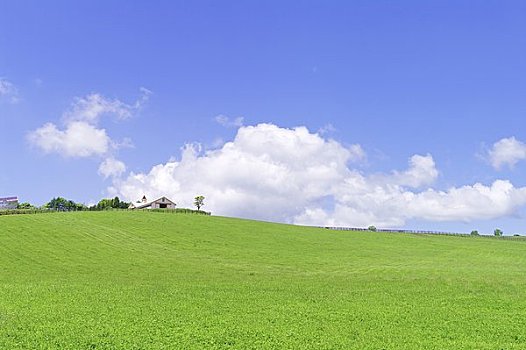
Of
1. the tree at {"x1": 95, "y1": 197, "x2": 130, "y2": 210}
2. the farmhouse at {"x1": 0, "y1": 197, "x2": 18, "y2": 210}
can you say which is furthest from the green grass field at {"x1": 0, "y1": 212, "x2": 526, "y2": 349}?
the tree at {"x1": 95, "y1": 197, "x2": 130, "y2": 210}

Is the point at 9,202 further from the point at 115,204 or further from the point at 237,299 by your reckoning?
the point at 237,299

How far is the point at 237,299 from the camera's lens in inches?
1017

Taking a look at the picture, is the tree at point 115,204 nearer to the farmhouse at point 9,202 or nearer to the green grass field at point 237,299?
the farmhouse at point 9,202

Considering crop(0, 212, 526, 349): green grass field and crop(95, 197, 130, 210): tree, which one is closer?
crop(0, 212, 526, 349): green grass field

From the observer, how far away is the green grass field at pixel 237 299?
17.9 m

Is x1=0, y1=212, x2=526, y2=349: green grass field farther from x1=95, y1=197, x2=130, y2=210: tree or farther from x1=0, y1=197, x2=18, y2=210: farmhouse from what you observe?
x1=95, y1=197, x2=130, y2=210: tree

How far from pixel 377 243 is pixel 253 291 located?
5000 centimetres

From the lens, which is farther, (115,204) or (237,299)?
(115,204)

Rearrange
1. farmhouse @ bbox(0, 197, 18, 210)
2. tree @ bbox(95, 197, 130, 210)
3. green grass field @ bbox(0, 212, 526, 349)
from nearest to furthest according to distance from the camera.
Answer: green grass field @ bbox(0, 212, 526, 349), farmhouse @ bbox(0, 197, 18, 210), tree @ bbox(95, 197, 130, 210)

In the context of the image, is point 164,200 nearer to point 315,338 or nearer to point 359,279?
point 359,279

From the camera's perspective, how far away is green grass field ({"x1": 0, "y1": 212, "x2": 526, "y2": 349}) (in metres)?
17.9

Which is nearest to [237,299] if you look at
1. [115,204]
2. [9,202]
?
[9,202]

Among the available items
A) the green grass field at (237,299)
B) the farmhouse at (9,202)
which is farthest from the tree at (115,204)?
the green grass field at (237,299)

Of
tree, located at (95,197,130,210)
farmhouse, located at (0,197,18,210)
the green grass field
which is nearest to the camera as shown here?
the green grass field
